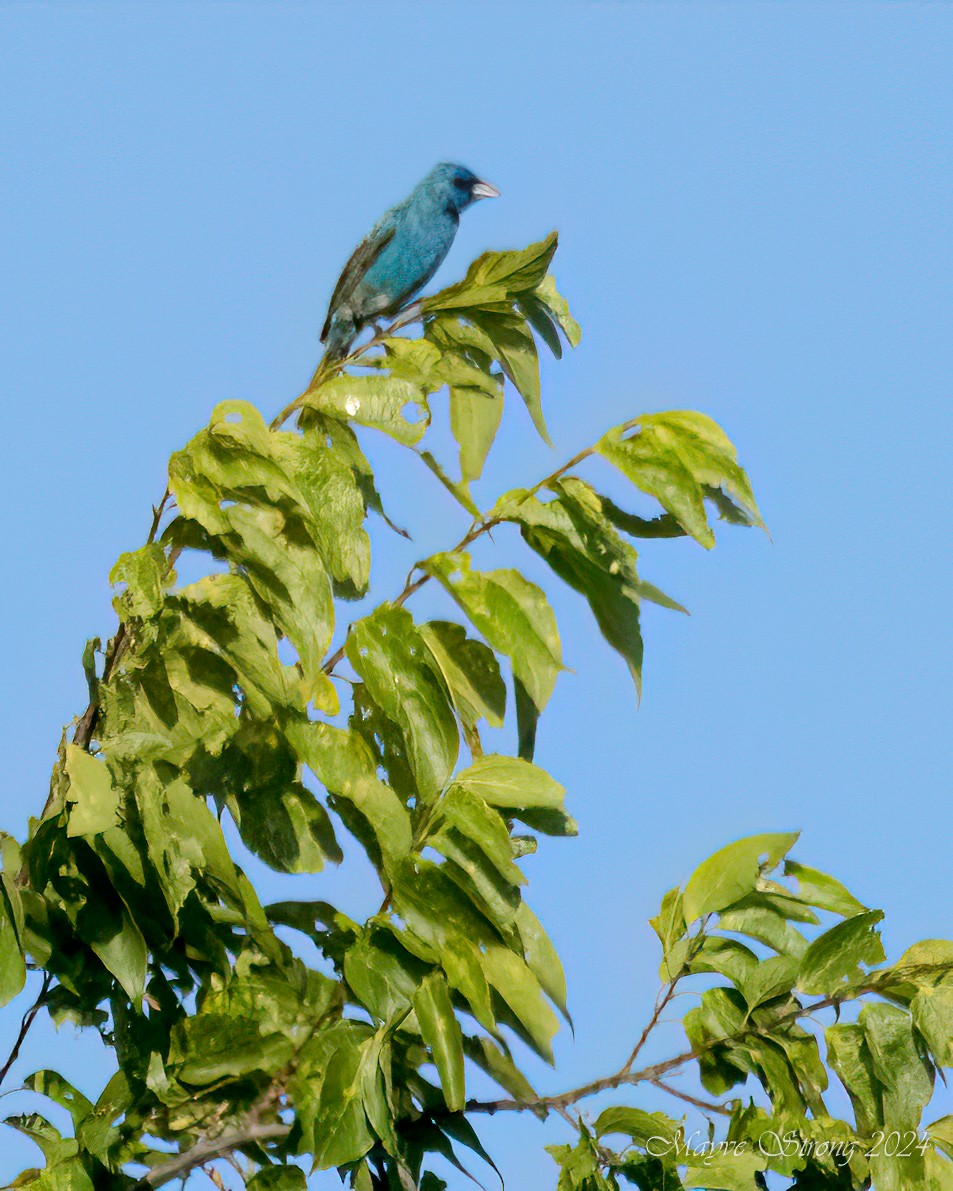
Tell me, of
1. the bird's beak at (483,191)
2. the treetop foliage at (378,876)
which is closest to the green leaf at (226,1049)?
the treetop foliage at (378,876)

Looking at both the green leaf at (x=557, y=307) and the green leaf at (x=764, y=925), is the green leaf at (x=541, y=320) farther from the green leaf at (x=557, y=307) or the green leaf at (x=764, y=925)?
the green leaf at (x=764, y=925)

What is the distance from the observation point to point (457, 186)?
7973mm

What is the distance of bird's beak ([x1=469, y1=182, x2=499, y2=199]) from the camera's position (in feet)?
26.7

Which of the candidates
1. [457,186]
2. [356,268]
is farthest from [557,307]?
[457,186]

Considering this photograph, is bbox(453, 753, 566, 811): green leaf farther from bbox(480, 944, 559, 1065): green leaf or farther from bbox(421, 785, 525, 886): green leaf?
bbox(480, 944, 559, 1065): green leaf

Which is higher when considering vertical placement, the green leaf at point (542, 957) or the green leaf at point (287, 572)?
the green leaf at point (287, 572)

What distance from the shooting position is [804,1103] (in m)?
1.95

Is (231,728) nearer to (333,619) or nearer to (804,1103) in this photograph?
(333,619)

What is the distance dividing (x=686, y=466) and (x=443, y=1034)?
830 mm

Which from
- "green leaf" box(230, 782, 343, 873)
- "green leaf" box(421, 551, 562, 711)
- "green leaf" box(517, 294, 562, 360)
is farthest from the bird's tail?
"green leaf" box(421, 551, 562, 711)

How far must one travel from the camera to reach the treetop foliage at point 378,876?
1717 mm

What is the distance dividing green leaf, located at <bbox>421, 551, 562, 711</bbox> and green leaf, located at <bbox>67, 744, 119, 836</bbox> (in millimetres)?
535

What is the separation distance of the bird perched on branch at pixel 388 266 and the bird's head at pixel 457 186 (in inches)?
9.3

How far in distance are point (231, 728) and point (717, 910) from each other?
2.45 ft
